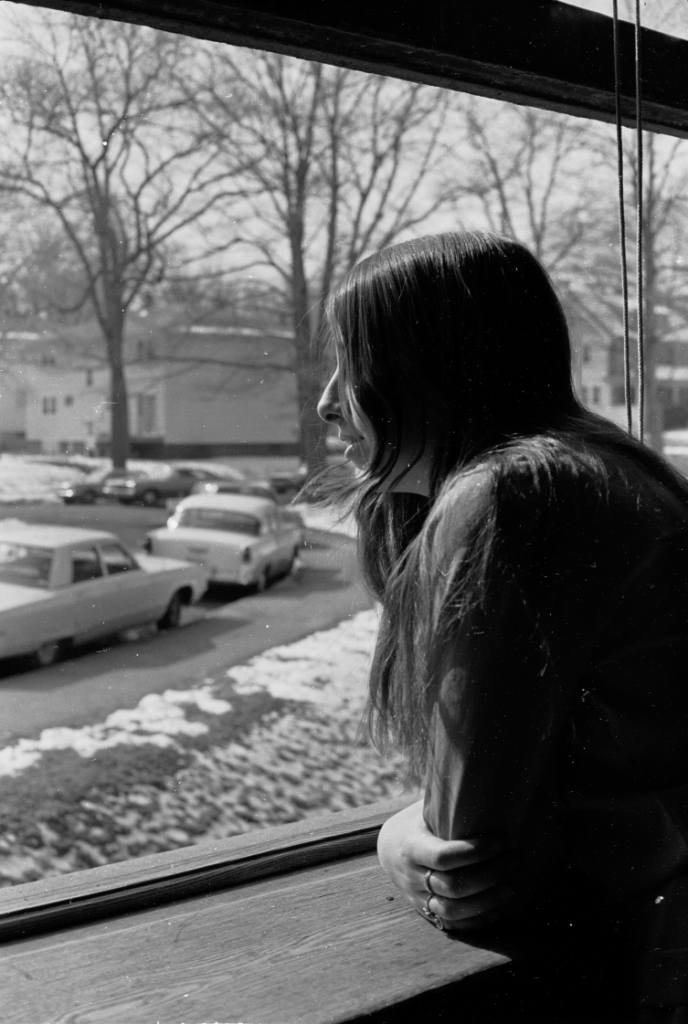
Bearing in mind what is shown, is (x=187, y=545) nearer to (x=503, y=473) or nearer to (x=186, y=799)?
(x=186, y=799)

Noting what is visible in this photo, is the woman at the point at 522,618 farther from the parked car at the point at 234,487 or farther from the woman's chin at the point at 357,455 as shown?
the parked car at the point at 234,487

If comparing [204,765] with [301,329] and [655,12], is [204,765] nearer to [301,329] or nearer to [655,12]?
[301,329]

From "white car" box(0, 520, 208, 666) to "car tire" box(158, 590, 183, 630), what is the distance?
0.09 metres

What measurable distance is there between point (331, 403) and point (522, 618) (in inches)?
12.5

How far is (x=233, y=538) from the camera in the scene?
3.20 m

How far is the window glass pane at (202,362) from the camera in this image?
232 cm

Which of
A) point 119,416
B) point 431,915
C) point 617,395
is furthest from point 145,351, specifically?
point 431,915

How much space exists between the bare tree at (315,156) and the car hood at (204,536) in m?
0.80

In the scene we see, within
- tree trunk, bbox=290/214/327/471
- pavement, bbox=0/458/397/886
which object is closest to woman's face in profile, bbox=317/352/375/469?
tree trunk, bbox=290/214/327/471

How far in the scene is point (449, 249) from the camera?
75 centimetres

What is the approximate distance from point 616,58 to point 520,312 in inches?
27.3

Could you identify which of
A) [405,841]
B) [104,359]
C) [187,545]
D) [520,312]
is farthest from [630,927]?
[187,545]

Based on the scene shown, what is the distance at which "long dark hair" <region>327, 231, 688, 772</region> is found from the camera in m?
0.73

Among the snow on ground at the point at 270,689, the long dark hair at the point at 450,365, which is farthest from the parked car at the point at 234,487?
the long dark hair at the point at 450,365
